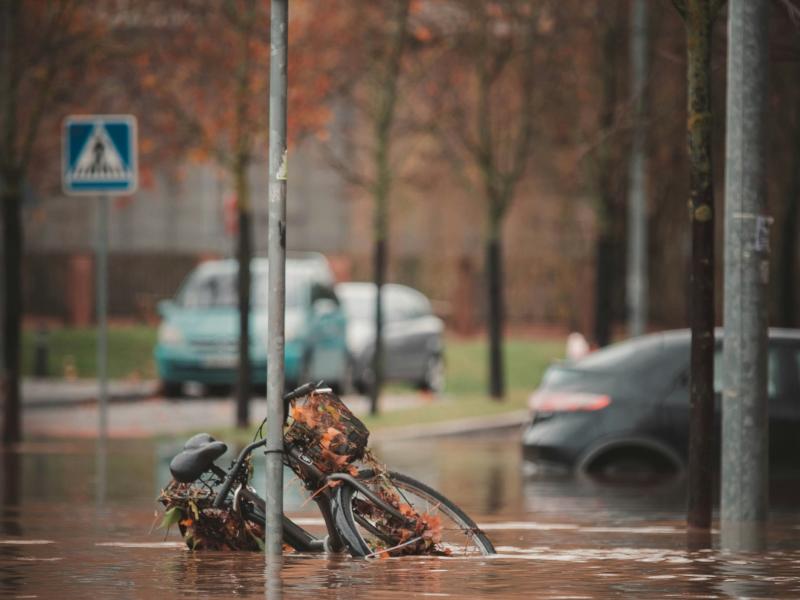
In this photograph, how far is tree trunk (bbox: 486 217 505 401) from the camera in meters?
30.1

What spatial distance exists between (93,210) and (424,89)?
21.4 m

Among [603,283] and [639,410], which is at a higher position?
[603,283]

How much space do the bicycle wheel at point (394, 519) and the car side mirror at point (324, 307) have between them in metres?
18.4

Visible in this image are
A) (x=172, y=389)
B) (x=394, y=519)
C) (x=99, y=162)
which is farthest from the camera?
(x=172, y=389)

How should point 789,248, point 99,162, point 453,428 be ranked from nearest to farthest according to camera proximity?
point 99,162 → point 453,428 → point 789,248

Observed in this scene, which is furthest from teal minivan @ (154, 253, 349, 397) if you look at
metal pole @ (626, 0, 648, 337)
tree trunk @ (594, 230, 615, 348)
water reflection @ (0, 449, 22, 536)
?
water reflection @ (0, 449, 22, 536)

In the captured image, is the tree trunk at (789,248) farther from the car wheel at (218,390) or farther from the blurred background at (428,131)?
the car wheel at (218,390)

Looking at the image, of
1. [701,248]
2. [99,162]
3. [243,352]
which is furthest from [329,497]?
[243,352]

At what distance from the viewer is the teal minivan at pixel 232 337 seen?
28.4 m

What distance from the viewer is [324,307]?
29.2 m

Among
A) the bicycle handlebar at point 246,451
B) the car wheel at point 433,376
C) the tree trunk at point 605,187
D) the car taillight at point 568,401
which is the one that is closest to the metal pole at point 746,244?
the bicycle handlebar at point 246,451

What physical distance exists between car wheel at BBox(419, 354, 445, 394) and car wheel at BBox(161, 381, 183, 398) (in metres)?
4.27

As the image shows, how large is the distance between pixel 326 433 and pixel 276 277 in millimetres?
802

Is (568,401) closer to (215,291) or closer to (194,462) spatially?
(194,462)
